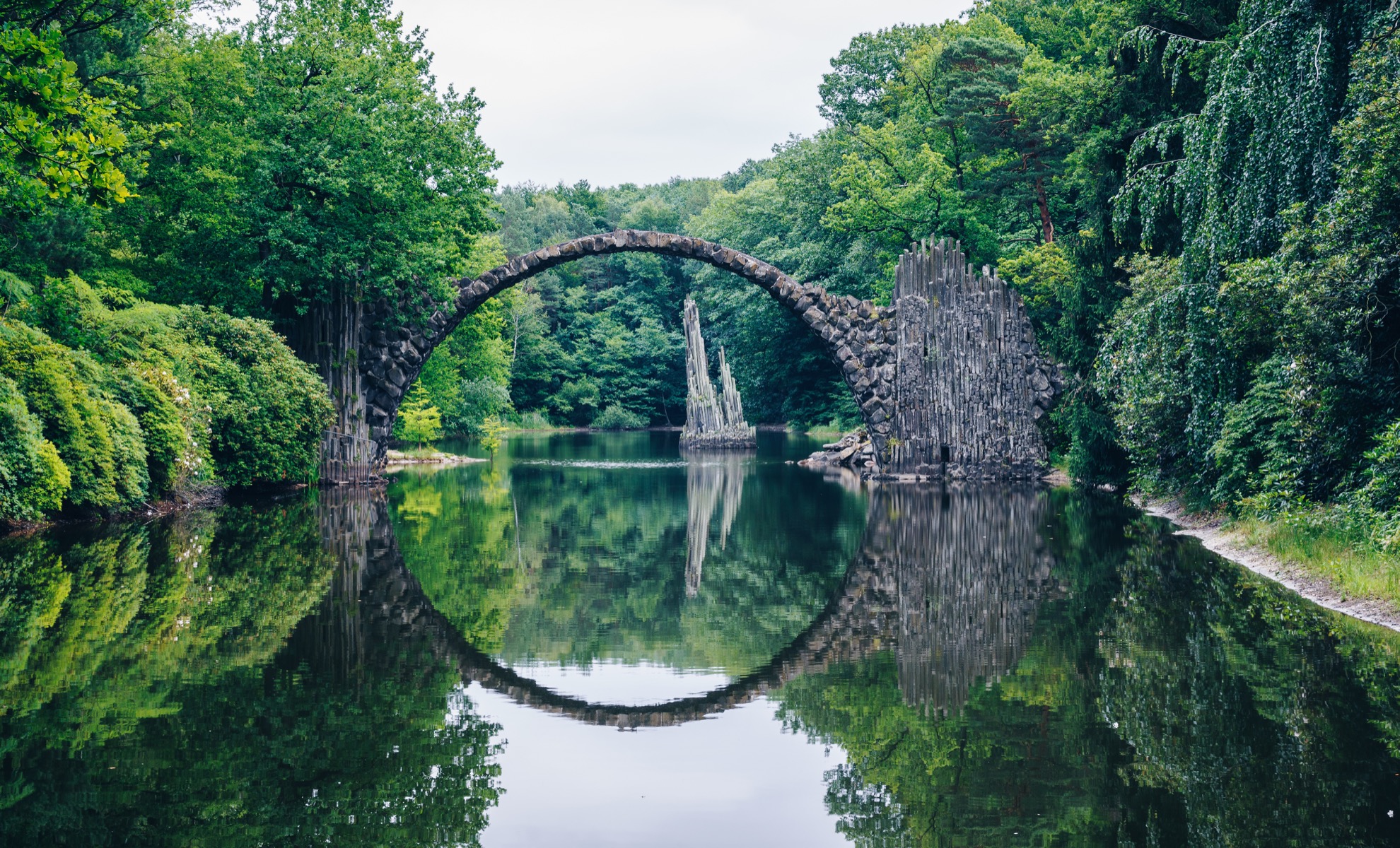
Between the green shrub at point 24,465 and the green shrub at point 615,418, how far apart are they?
52.0m

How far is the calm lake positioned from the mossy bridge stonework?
31.5ft

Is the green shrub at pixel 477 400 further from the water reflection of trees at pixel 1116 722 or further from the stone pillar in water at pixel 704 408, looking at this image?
the water reflection of trees at pixel 1116 722

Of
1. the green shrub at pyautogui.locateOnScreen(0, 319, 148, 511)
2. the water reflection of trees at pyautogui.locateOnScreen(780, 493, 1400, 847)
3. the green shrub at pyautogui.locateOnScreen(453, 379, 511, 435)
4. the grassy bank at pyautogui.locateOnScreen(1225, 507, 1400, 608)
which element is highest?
the green shrub at pyautogui.locateOnScreen(453, 379, 511, 435)

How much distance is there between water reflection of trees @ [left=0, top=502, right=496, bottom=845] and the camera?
4.36 metres

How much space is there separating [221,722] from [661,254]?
740 inches

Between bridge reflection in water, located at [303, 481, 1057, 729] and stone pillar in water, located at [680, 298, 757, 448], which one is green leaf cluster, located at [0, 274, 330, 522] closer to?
bridge reflection in water, located at [303, 481, 1057, 729]

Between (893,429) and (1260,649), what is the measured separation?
16.6 m

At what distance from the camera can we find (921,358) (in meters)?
23.3

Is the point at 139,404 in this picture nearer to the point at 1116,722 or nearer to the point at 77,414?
the point at 77,414

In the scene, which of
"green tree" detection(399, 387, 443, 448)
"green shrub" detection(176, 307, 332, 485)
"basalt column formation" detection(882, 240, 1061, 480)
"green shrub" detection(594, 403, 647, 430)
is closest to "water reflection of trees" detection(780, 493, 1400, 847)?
"green shrub" detection(176, 307, 332, 485)

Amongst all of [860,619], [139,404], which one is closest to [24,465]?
[139,404]

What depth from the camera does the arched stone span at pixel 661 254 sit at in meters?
22.6

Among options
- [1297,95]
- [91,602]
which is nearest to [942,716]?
[91,602]

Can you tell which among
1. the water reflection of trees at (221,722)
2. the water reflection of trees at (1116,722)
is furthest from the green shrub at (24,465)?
the water reflection of trees at (1116,722)
